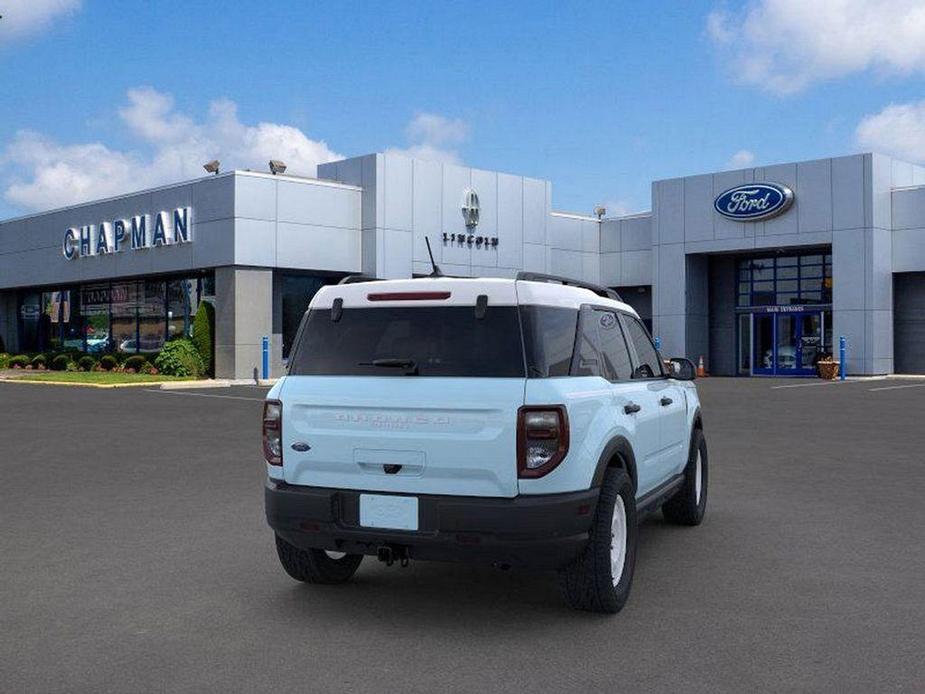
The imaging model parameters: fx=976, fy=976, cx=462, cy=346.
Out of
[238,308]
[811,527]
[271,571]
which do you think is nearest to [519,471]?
[271,571]

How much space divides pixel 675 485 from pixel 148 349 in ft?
109

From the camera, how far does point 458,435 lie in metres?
4.97

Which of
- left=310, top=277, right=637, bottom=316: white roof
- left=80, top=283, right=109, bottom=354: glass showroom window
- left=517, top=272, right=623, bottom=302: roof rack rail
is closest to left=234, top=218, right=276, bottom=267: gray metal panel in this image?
left=80, top=283, right=109, bottom=354: glass showroom window

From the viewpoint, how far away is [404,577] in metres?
6.26

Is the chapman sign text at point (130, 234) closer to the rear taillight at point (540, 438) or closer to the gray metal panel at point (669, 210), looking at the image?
the gray metal panel at point (669, 210)

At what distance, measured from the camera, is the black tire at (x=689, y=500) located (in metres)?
7.62

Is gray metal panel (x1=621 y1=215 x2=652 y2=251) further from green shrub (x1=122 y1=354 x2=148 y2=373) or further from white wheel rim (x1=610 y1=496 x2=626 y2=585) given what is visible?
white wheel rim (x1=610 y1=496 x2=626 y2=585)

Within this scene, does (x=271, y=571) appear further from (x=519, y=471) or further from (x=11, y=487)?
(x=11, y=487)

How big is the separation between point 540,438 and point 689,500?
3169 millimetres

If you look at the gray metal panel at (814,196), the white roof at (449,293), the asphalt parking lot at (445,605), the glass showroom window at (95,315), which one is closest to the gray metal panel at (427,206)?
the gray metal panel at (814,196)

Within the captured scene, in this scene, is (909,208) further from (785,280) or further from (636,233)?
(636,233)

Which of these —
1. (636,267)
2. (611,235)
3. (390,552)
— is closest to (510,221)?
(611,235)

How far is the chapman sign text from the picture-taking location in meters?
33.1

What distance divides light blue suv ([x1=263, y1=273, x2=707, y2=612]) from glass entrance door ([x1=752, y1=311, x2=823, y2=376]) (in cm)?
3217
